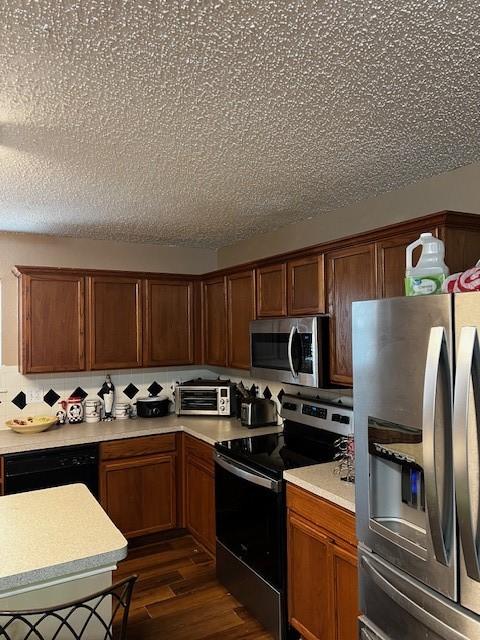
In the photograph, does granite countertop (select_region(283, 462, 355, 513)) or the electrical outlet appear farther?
the electrical outlet

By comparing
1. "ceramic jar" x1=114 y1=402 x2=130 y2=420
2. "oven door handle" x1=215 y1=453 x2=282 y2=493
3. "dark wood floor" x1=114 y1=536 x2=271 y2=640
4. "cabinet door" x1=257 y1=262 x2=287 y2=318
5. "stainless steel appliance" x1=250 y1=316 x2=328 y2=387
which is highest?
"cabinet door" x1=257 y1=262 x2=287 y2=318

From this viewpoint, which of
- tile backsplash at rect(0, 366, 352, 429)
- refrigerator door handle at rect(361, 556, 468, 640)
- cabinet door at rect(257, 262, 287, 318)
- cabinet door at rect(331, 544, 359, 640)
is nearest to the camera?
refrigerator door handle at rect(361, 556, 468, 640)

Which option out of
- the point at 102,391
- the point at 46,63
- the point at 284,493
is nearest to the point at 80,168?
the point at 46,63

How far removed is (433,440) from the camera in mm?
1403

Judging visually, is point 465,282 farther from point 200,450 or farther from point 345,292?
point 200,450

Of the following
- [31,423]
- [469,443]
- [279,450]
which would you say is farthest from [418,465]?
[31,423]

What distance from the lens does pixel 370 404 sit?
68.0 inches

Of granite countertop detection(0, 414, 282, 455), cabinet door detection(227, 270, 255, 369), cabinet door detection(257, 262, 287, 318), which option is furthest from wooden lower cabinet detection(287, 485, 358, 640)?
cabinet door detection(227, 270, 255, 369)

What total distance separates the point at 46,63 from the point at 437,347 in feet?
4.65

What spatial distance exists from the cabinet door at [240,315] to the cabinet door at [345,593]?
166cm

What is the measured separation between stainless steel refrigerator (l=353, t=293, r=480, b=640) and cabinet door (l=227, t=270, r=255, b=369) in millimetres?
1757

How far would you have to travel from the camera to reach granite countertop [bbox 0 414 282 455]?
10.6ft

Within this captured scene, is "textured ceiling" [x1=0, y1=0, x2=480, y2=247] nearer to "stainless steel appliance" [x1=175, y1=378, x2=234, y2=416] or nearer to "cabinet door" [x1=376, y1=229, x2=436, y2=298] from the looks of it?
"cabinet door" [x1=376, y1=229, x2=436, y2=298]

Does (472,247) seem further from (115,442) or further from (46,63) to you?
(115,442)
